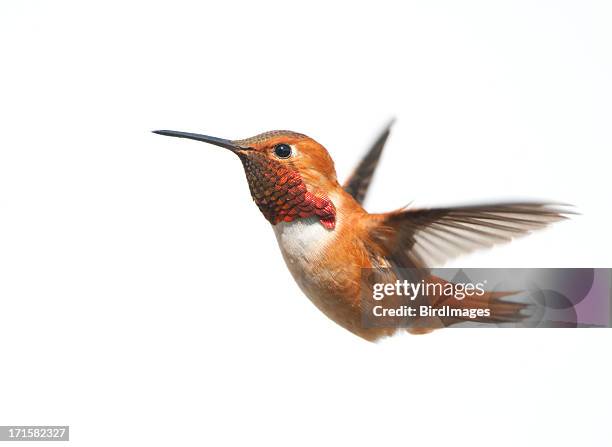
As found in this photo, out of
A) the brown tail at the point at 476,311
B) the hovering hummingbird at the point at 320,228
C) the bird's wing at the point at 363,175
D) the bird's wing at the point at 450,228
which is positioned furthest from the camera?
the bird's wing at the point at 363,175

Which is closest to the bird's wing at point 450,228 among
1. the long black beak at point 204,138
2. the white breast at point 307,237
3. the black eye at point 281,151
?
the white breast at point 307,237

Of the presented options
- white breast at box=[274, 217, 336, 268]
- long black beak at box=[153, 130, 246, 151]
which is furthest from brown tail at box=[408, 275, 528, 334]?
long black beak at box=[153, 130, 246, 151]

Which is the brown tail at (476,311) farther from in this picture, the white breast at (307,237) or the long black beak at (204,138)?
the long black beak at (204,138)

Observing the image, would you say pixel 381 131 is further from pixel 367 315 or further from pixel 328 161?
pixel 367 315

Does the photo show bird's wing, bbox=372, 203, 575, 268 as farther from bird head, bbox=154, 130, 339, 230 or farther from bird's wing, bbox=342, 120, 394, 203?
bird's wing, bbox=342, 120, 394, 203

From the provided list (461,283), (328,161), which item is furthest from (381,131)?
(461,283)

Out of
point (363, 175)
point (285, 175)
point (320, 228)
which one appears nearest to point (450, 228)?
point (320, 228)

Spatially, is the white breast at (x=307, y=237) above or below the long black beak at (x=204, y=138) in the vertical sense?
below

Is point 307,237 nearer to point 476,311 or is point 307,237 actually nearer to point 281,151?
point 281,151
